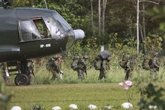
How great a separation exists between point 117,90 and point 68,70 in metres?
5.99

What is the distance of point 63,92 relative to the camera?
1216cm

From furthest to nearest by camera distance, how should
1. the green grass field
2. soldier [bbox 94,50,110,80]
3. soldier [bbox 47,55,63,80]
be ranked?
soldier [bbox 47,55,63,80] < soldier [bbox 94,50,110,80] < the green grass field

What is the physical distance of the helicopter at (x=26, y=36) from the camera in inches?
582

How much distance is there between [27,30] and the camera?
14.8 metres

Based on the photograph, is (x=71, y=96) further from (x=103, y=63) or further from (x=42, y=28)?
(x=103, y=63)

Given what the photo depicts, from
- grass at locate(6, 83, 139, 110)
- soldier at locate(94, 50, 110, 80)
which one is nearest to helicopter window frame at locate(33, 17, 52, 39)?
soldier at locate(94, 50, 110, 80)

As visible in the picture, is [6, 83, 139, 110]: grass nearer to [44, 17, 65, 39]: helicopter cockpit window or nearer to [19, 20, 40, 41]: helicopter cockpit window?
[19, 20, 40, 41]: helicopter cockpit window

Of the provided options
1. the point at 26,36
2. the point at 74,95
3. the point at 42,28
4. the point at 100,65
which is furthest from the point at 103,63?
the point at 74,95

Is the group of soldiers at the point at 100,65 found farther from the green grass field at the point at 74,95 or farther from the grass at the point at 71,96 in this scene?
the grass at the point at 71,96

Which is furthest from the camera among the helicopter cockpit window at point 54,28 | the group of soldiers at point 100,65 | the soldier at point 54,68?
the soldier at point 54,68

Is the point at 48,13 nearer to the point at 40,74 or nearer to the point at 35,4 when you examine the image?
the point at 40,74

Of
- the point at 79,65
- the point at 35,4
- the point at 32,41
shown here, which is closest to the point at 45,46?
the point at 32,41

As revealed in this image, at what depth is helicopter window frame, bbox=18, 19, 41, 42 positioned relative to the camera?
14.8 metres

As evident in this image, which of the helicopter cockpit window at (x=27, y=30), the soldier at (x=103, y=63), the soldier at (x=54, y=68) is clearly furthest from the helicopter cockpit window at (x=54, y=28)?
the soldier at (x=103, y=63)
